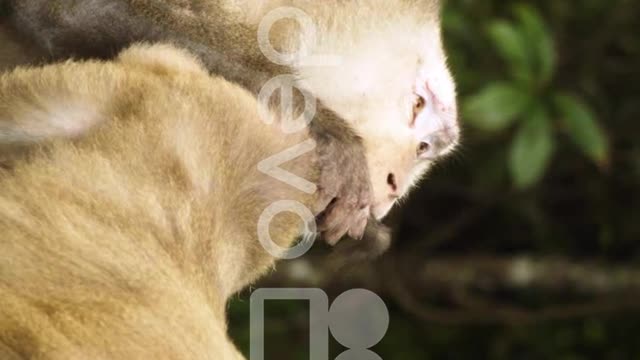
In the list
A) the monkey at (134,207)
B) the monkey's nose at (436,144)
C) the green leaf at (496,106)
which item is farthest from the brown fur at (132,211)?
the green leaf at (496,106)

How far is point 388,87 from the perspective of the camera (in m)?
1.16

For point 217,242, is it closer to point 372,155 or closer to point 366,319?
point 372,155

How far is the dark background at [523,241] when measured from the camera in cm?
281

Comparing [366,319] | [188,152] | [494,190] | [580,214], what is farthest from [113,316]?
[580,214]

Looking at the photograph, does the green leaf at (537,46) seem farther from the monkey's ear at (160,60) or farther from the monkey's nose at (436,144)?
the monkey's ear at (160,60)

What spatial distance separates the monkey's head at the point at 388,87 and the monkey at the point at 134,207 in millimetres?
121

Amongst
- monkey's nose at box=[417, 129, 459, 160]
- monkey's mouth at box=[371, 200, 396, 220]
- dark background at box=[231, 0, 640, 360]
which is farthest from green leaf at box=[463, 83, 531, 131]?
monkey's mouth at box=[371, 200, 396, 220]

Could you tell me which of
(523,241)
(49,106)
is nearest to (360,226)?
(49,106)

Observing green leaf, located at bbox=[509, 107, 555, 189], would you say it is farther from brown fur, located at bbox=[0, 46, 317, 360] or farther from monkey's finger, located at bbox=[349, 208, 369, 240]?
brown fur, located at bbox=[0, 46, 317, 360]

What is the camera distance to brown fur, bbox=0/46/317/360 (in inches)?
32.8

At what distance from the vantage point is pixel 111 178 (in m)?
0.89

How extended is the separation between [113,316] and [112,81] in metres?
0.19

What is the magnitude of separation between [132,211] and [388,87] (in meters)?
0.34

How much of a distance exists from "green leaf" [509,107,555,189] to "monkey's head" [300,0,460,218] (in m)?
1.12
